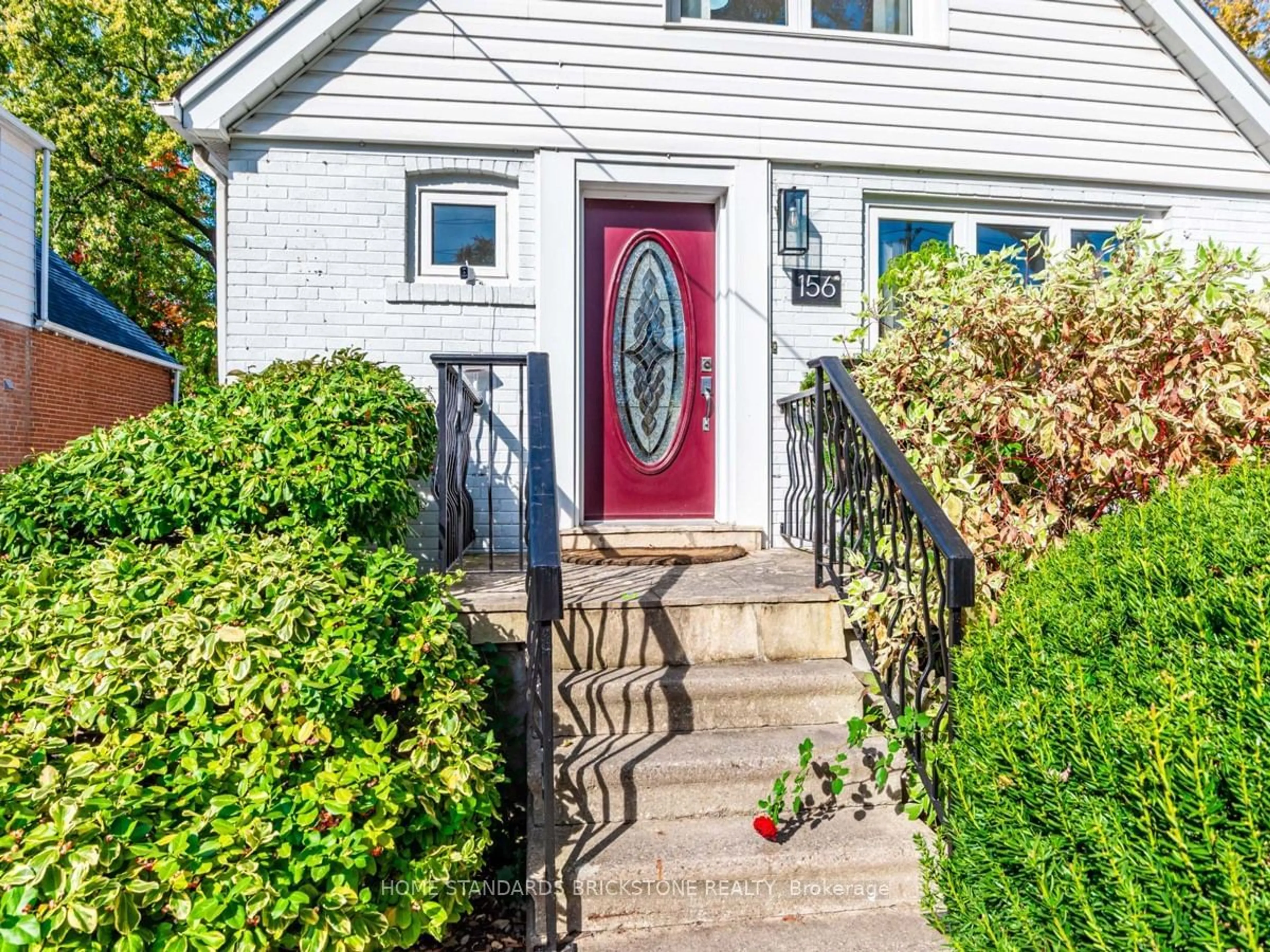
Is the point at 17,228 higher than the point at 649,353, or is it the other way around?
the point at 17,228

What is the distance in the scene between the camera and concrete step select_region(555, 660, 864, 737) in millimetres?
2723

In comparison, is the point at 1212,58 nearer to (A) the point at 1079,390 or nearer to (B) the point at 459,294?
(A) the point at 1079,390

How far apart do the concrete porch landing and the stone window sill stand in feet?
6.43

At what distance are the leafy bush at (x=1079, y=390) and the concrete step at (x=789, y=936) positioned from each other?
3.88 ft

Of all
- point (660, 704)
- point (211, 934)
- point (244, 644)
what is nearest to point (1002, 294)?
point (660, 704)

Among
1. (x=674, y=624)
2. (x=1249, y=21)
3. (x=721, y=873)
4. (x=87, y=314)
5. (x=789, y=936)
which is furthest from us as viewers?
(x=1249, y=21)

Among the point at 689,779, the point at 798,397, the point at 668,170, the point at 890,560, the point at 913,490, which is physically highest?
the point at 668,170

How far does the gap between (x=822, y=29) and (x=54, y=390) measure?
9.38 metres

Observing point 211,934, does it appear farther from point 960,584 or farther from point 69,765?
point 960,584

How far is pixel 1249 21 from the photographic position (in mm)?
11180

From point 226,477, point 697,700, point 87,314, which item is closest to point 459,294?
point 226,477

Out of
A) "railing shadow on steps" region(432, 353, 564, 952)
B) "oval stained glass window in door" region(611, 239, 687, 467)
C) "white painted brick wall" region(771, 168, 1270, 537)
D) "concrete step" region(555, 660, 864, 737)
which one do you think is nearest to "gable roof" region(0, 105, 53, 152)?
"oval stained glass window in door" region(611, 239, 687, 467)

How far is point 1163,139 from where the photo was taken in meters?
5.11

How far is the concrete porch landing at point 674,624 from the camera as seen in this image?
2928mm
